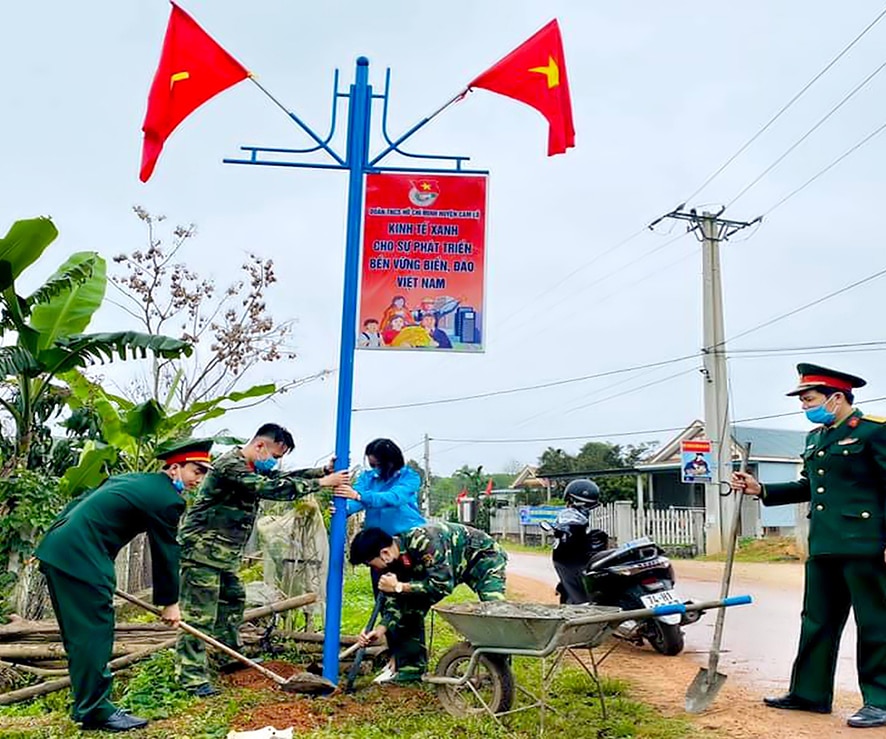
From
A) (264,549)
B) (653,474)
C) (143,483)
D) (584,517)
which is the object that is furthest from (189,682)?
(653,474)

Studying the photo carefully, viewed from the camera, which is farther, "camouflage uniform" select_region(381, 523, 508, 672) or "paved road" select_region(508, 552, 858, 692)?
"paved road" select_region(508, 552, 858, 692)

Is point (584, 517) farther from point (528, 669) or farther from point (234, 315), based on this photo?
point (234, 315)

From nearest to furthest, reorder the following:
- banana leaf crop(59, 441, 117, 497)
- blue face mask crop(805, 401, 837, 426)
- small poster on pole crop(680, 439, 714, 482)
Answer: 1. blue face mask crop(805, 401, 837, 426)
2. banana leaf crop(59, 441, 117, 497)
3. small poster on pole crop(680, 439, 714, 482)

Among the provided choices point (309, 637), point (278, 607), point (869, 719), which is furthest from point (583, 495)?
point (869, 719)

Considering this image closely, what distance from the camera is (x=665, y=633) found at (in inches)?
308

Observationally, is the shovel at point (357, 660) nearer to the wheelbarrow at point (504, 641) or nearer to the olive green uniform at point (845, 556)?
the wheelbarrow at point (504, 641)

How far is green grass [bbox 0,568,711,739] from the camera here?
16.7ft

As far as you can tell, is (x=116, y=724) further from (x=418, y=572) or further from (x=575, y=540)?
(x=575, y=540)

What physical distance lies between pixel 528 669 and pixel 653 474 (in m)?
27.9

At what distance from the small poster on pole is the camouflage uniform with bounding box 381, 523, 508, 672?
1618cm

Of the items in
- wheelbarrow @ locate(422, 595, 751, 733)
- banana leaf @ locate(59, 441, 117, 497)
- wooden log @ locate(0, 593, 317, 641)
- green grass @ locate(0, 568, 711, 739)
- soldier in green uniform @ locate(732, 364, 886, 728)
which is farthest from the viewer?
banana leaf @ locate(59, 441, 117, 497)

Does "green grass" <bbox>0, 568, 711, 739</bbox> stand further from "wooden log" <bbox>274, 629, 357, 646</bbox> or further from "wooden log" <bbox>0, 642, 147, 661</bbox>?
"wooden log" <bbox>274, 629, 357, 646</bbox>

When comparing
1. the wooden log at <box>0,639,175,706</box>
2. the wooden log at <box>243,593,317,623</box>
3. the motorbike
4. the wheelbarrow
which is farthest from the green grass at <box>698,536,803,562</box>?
the wooden log at <box>0,639,175,706</box>

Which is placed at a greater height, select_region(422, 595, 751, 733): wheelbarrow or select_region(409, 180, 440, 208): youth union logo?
select_region(409, 180, 440, 208): youth union logo
